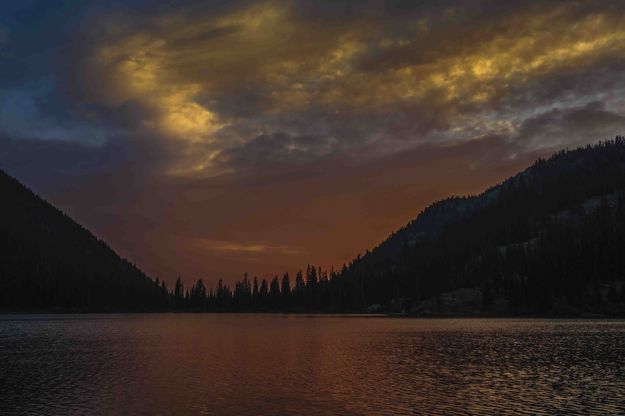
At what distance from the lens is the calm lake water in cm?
4550

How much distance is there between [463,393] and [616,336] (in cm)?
8536

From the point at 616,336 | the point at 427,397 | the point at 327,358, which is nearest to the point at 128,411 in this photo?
the point at 427,397

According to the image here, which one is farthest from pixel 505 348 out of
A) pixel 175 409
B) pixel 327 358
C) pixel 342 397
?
pixel 175 409

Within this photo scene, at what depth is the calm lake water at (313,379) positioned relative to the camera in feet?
149

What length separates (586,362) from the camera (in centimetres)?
7400

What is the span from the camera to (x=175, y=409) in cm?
4450

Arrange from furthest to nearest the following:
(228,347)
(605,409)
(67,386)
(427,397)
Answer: (228,347), (67,386), (427,397), (605,409)

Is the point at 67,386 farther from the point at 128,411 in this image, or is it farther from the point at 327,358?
the point at 327,358

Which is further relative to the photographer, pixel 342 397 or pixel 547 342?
pixel 547 342

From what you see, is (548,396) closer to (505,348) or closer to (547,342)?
(505,348)

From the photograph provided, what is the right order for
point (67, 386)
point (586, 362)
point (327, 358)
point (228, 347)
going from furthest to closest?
1. point (228, 347)
2. point (327, 358)
3. point (586, 362)
4. point (67, 386)

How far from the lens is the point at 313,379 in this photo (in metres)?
61.7

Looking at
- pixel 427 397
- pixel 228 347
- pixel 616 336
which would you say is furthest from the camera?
pixel 616 336

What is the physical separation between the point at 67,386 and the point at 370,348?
56067 millimetres
